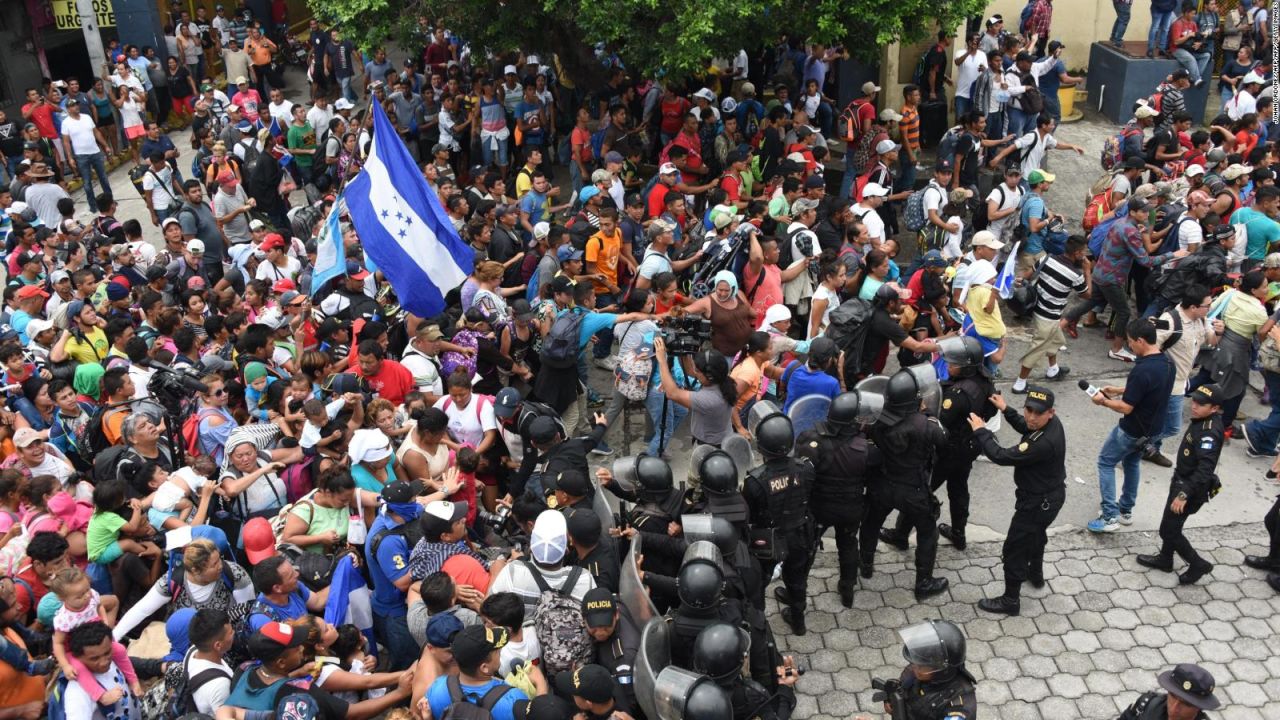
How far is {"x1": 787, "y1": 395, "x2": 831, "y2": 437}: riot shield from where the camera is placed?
7.41 meters

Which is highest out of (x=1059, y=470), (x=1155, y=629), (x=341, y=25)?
(x=341, y=25)

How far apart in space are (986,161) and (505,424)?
8.76 metres

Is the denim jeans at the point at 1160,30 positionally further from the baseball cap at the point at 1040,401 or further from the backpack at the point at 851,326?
the baseball cap at the point at 1040,401

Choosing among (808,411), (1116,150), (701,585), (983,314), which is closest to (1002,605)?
(808,411)

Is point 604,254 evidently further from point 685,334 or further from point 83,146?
point 83,146

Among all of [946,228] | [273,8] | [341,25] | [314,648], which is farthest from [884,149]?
[273,8]

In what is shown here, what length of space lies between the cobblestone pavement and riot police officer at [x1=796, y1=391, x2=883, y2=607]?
0.69m

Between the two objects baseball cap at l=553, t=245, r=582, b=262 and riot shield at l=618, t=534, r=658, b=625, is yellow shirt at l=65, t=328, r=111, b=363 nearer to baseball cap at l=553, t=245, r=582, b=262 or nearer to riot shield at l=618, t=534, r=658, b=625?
baseball cap at l=553, t=245, r=582, b=262

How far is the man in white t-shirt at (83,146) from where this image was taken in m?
14.2

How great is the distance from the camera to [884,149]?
11406mm

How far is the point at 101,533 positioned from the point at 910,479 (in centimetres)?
485

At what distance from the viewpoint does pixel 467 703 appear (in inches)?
184

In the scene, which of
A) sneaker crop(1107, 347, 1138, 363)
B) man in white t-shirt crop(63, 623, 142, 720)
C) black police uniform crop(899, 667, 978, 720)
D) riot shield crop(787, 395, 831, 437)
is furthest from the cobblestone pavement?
man in white t-shirt crop(63, 623, 142, 720)

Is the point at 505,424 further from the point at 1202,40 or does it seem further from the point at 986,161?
the point at 1202,40
